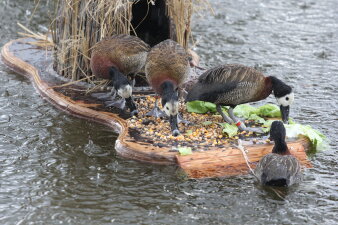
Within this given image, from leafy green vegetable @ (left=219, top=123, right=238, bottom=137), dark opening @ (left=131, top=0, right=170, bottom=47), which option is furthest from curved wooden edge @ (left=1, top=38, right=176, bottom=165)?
dark opening @ (left=131, top=0, right=170, bottom=47)

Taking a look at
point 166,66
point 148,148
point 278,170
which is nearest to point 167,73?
point 166,66

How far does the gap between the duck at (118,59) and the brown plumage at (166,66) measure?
388 millimetres

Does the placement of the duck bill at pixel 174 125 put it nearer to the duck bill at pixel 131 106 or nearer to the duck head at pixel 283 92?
the duck bill at pixel 131 106

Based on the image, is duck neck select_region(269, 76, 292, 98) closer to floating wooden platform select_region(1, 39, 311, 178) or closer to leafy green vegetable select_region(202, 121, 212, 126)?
floating wooden platform select_region(1, 39, 311, 178)

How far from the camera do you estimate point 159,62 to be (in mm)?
7969

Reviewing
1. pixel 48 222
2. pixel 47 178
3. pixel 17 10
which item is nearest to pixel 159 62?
pixel 47 178

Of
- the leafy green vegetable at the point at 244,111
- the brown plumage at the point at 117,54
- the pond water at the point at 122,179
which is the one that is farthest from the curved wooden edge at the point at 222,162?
the brown plumage at the point at 117,54

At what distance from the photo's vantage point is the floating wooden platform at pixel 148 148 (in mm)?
7016

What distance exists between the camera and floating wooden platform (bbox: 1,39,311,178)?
23.0 ft

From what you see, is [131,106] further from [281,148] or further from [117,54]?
[281,148]

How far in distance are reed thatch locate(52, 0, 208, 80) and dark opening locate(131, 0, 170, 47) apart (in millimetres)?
513

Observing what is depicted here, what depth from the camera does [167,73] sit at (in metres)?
7.91

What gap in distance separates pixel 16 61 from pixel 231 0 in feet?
19.4

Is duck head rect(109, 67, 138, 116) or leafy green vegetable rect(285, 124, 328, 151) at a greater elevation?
duck head rect(109, 67, 138, 116)
